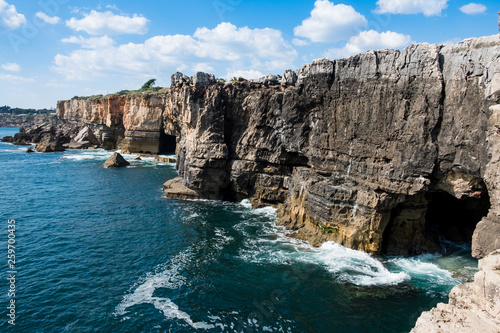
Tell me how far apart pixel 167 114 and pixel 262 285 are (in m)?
58.6

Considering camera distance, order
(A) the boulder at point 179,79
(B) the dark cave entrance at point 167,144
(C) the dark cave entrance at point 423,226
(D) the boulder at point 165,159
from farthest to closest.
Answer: (B) the dark cave entrance at point 167,144 → (D) the boulder at point 165,159 → (A) the boulder at point 179,79 → (C) the dark cave entrance at point 423,226

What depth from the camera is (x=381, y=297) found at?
22.8 meters

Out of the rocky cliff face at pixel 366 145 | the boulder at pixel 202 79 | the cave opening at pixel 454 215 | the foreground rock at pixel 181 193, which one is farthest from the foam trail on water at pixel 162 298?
the boulder at pixel 202 79

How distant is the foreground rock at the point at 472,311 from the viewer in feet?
36.9

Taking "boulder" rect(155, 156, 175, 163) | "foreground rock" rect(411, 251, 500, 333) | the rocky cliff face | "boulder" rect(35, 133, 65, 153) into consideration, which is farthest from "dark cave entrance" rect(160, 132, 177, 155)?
"foreground rock" rect(411, 251, 500, 333)

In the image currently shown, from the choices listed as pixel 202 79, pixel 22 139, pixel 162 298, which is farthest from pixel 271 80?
pixel 22 139

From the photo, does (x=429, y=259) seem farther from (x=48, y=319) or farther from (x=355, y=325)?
(x=48, y=319)

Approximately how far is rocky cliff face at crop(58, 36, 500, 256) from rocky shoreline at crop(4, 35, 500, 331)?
95 millimetres

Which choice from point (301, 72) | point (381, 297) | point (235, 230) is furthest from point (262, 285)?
point (301, 72)

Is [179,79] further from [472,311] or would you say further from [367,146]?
[472,311]

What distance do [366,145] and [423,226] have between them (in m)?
9.02

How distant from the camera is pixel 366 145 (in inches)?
1230

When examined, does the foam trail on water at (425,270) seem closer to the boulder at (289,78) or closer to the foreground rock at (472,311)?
the foreground rock at (472,311)

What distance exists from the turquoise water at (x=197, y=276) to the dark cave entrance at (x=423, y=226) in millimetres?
1325
